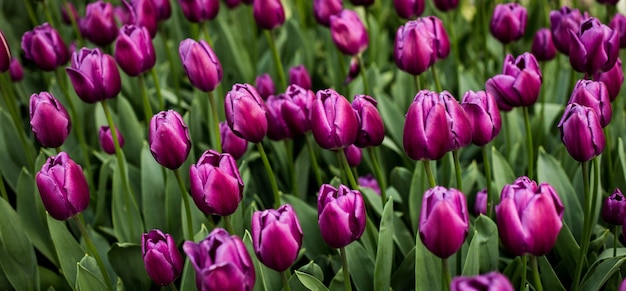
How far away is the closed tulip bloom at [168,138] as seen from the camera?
1.49 meters

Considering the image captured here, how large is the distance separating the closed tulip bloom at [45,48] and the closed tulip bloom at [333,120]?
0.92 meters

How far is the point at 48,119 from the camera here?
1.69m

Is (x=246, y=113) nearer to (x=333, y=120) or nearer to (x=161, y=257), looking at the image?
(x=333, y=120)

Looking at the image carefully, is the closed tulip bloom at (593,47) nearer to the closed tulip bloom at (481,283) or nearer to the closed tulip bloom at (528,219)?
the closed tulip bloom at (528,219)

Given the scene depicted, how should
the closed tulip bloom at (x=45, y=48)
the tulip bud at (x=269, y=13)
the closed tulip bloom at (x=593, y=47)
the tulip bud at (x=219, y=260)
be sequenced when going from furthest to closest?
1. the tulip bud at (x=269, y=13)
2. the closed tulip bloom at (x=45, y=48)
3. the closed tulip bloom at (x=593, y=47)
4. the tulip bud at (x=219, y=260)

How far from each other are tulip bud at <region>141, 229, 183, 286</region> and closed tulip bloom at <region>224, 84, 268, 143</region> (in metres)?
0.26

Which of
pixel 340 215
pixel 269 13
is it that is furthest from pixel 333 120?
pixel 269 13

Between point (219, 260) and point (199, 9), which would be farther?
point (199, 9)

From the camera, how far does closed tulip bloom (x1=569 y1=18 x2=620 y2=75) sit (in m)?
1.62

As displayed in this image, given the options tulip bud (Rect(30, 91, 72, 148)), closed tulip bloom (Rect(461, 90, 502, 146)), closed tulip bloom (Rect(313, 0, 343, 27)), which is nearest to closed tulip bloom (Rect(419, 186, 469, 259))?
closed tulip bloom (Rect(461, 90, 502, 146))

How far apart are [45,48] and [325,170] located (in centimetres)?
85

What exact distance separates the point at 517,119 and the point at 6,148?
59.4 inches

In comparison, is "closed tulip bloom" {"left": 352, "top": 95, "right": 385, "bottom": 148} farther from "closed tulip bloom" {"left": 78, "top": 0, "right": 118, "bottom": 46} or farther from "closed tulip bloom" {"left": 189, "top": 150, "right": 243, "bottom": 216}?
"closed tulip bloom" {"left": 78, "top": 0, "right": 118, "bottom": 46}

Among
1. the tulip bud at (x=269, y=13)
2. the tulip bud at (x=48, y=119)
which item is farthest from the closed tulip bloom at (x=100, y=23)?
the tulip bud at (x=48, y=119)
